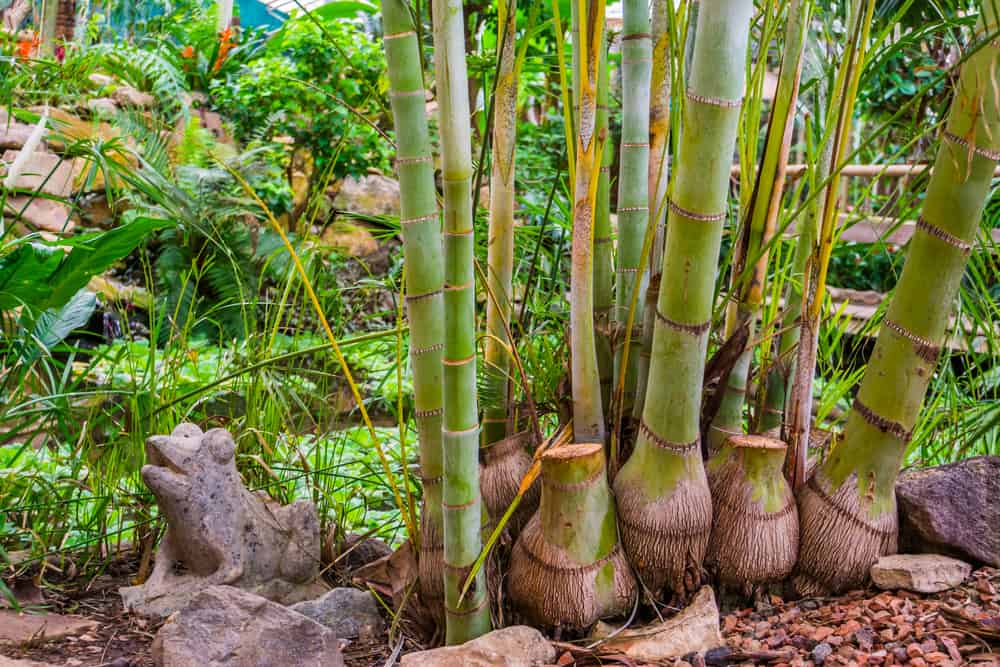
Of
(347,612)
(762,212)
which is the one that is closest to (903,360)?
(762,212)

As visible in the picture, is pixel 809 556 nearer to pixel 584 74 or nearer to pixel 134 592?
pixel 584 74

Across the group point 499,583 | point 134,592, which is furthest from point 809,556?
point 134,592

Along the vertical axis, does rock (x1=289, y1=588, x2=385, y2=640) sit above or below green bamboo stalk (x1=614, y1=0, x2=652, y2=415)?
below

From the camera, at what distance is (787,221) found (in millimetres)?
1359

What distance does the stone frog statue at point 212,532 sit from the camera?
1.57 m

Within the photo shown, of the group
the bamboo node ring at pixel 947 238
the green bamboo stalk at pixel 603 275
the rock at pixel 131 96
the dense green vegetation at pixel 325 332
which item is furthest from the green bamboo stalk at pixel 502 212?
the rock at pixel 131 96

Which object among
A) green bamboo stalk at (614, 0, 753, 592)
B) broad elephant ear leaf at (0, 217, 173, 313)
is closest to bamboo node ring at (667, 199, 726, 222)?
green bamboo stalk at (614, 0, 753, 592)

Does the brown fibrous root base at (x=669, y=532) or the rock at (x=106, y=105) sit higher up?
the rock at (x=106, y=105)

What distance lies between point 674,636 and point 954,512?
60 cm

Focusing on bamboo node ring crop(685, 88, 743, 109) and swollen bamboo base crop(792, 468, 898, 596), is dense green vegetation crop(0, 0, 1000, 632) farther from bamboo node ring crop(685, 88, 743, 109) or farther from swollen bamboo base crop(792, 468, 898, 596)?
swollen bamboo base crop(792, 468, 898, 596)

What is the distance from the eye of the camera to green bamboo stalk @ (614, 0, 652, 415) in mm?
1484

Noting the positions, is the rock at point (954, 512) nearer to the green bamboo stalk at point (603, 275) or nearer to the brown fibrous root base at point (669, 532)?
the brown fibrous root base at point (669, 532)

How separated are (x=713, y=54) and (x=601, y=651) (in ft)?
2.96

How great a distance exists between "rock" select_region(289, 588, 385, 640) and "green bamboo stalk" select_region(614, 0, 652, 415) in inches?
24.1
